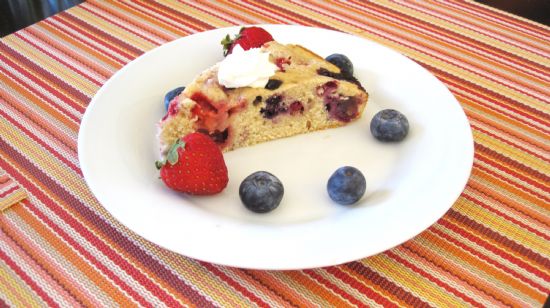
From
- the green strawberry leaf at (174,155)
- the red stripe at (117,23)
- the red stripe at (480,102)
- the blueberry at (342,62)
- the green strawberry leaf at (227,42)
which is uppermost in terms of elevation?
the red stripe at (480,102)

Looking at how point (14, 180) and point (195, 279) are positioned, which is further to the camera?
point (14, 180)

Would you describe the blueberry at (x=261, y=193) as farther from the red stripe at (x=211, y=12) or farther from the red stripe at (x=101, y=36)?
the red stripe at (x=211, y=12)

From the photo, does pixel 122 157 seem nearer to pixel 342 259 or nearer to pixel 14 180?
pixel 14 180

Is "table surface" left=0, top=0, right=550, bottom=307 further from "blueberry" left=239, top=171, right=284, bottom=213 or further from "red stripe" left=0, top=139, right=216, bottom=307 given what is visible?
"blueberry" left=239, top=171, right=284, bottom=213

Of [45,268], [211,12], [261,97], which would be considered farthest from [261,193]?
[211,12]

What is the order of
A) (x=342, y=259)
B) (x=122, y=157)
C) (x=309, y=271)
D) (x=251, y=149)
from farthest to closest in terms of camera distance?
(x=251, y=149)
(x=122, y=157)
(x=309, y=271)
(x=342, y=259)

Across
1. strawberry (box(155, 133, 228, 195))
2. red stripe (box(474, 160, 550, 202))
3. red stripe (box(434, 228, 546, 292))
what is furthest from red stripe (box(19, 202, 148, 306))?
red stripe (box(474, 160, 550, 202))

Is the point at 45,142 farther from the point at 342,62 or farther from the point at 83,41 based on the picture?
the point at 342,62

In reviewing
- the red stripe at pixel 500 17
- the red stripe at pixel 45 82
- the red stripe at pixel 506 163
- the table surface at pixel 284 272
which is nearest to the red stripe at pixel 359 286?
the table surface at pixel 284 272

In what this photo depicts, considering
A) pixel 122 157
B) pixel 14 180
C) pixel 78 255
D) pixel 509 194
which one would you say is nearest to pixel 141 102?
pixel 122 157
